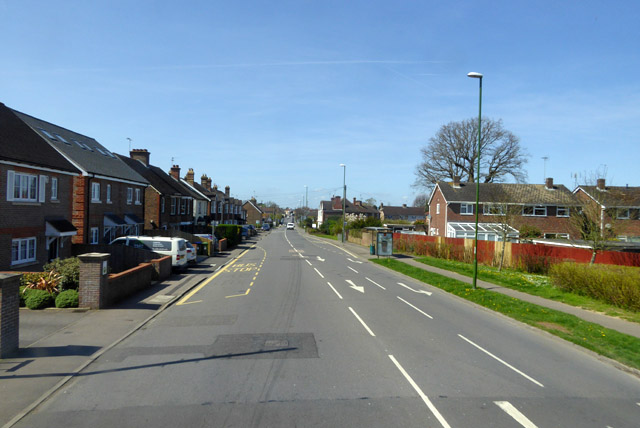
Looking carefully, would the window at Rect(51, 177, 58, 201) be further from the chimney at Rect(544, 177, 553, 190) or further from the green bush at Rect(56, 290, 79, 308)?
the chimney at Rect(544, 177, 553, 190)

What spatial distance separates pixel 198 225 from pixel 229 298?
4115 cm

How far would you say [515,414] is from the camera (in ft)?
22.3

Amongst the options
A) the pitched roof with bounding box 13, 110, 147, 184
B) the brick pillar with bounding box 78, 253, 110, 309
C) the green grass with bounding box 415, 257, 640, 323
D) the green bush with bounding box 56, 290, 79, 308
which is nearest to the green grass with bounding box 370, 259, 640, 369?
the green grass with bounding box 415, 257, 640, 323

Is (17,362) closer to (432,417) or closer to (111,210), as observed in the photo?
(432,417)

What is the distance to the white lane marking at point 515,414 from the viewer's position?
644cm

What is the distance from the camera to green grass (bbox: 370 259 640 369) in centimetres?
1067

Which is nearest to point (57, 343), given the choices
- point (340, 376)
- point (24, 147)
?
point (340, 376)

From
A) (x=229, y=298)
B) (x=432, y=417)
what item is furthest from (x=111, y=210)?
(x=432, y=417)

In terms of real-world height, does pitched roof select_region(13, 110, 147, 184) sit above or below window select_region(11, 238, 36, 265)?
above

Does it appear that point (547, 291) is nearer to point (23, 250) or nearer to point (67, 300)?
point (67, 300)

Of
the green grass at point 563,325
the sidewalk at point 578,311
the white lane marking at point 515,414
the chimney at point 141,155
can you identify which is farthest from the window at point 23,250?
the chimney at point 141,155

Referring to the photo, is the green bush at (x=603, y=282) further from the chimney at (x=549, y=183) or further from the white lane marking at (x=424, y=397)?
the chimney at (x=549, y=183)

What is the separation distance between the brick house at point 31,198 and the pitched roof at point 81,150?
178cm

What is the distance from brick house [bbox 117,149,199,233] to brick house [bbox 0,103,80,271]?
15.2 meters
